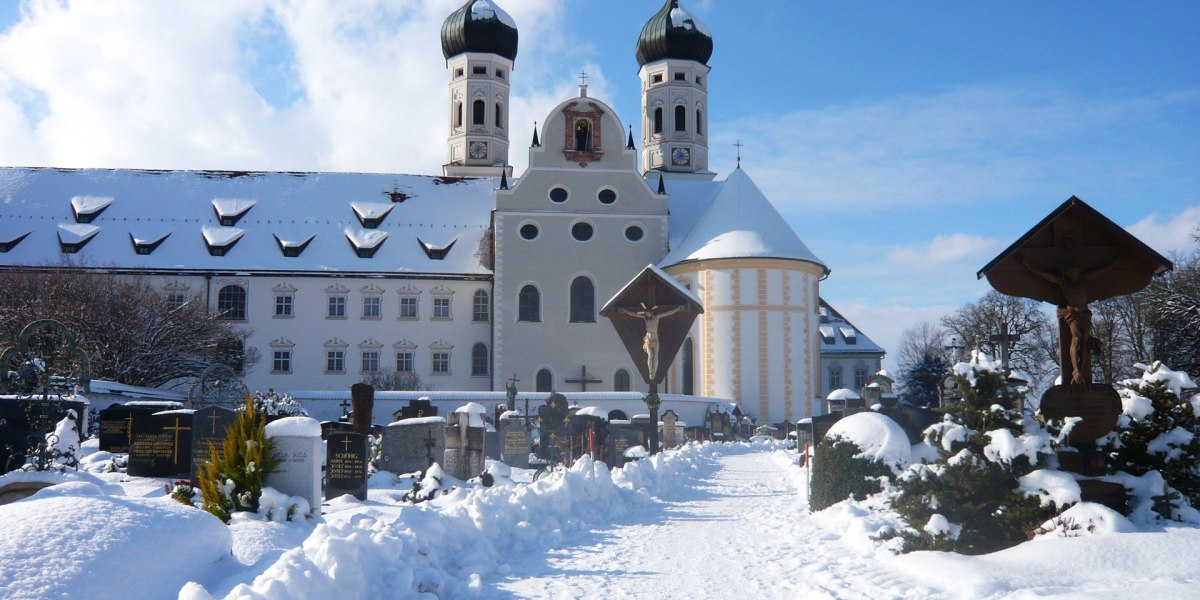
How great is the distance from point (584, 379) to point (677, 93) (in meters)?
19.2

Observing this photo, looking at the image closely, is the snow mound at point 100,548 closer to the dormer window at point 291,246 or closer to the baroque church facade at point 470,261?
the baroque church facade at point 470,261

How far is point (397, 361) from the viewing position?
46812 mm

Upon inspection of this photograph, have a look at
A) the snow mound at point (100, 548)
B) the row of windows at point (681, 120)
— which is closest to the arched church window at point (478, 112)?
the row of windows at point (681, 120)

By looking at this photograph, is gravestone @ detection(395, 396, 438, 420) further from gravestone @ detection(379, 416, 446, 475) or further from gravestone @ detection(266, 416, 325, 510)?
gravestone @ detection(266, 416, 325, 510)

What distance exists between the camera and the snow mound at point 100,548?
220 inches

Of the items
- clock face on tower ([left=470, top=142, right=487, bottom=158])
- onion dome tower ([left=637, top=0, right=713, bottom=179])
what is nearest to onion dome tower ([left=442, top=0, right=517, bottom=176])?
clock face on tower ([left=470, top=142, right=487, bottom=158])

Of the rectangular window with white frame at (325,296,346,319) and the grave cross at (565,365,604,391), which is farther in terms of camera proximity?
the rectangular window with white frame at (325,296,346,319)

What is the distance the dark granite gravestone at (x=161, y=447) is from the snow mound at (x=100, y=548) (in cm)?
1136

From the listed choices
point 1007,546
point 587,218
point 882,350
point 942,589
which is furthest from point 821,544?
point 882,350

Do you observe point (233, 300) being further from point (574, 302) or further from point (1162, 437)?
point (1162, 437)

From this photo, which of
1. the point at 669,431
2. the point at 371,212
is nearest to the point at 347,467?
the point at 669,431

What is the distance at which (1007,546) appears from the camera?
28.6ft

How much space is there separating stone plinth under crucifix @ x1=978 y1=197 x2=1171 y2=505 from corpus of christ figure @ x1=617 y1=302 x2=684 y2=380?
11885 millimetres

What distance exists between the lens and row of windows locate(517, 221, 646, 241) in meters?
45.9
